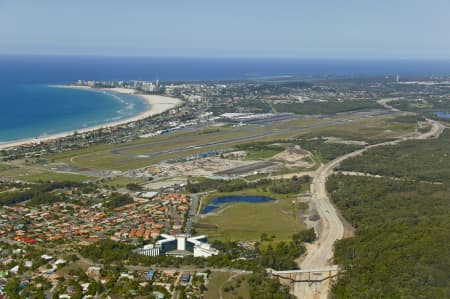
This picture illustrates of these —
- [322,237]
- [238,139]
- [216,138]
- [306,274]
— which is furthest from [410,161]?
[306,274]

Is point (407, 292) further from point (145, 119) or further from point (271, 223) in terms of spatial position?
point (145, 119)

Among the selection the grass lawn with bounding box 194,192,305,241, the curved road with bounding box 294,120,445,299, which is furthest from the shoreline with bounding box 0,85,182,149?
the curved road with bounding box 294,120,445,299

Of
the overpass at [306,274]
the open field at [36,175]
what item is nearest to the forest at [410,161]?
the overpass at [306,274]

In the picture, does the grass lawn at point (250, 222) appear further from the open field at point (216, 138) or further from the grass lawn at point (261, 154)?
the open field at point (216, 138)

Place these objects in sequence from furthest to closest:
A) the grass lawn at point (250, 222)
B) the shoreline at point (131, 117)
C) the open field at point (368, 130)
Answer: the open field at point (368, 130)
the shoreline at point (131, 117)
the grass lawn at point (250, 222)

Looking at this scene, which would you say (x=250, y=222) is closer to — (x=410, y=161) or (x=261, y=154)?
(x=261, y=154)

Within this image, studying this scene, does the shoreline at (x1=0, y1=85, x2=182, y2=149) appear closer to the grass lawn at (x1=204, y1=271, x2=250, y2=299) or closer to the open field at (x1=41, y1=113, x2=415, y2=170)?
the open field at (x1=41, y1=113, x2=415, y2=170)
